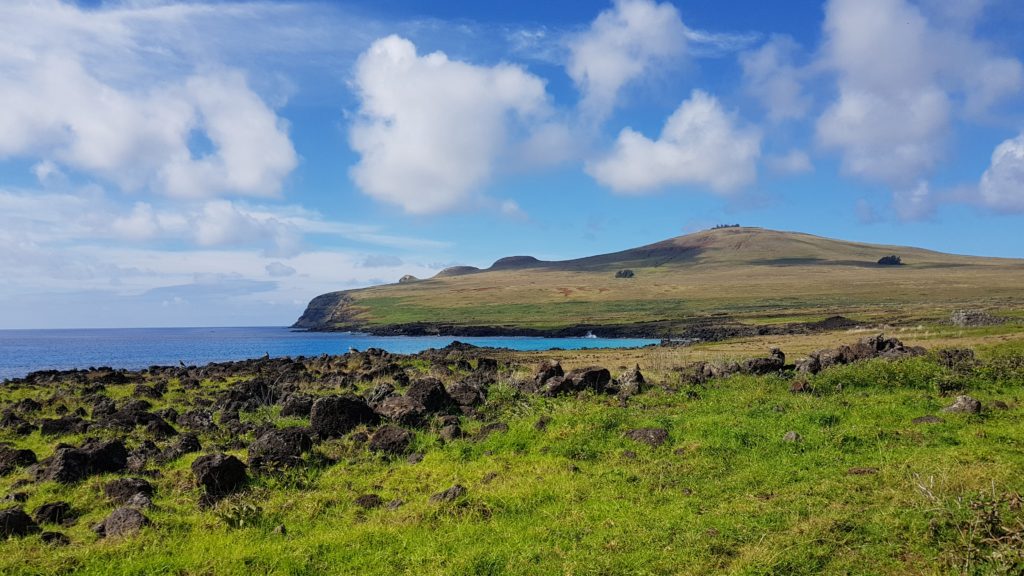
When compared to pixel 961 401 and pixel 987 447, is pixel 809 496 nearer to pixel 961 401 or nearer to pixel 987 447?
pixel 987 447

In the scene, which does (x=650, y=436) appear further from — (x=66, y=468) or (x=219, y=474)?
(x=66, y=468)

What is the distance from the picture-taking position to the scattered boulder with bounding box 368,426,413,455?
19359 mm

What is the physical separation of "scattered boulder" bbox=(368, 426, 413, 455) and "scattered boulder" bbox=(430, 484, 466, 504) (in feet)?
16.9

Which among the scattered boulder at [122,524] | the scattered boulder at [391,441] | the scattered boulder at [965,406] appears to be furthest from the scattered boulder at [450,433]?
the scattered boulder at [965,406]

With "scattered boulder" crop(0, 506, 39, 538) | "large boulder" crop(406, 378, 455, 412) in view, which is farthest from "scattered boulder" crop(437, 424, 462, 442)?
"scattered boulder" crop(0, 506, 39, 538)

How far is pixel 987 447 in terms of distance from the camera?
15.2 metres

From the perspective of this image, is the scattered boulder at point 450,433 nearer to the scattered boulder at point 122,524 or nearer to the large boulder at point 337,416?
the large boulder at point 337,416

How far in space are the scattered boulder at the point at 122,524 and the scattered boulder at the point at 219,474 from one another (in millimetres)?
2157

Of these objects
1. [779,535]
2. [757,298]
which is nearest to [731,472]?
[779,535]

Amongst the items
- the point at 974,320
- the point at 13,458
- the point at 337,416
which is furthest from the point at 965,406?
the point at 974,320

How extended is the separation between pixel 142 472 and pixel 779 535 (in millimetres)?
17143

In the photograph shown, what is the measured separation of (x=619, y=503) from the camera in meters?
13.5

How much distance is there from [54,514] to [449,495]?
911cm

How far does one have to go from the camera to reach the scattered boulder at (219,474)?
15.6 meters
